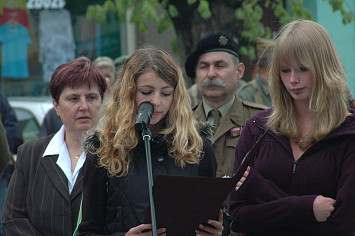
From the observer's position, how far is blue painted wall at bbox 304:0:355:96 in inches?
444

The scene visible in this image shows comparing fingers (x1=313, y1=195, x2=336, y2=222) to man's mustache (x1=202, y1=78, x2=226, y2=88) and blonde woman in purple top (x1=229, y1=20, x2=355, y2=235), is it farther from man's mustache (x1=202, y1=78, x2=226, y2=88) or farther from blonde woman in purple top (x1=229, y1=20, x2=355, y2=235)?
man's mustache (x1=202, y1=78, x2=226, y2=88)

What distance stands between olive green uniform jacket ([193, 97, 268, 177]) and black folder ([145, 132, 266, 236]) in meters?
1.72

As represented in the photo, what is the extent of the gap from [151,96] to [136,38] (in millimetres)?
9874

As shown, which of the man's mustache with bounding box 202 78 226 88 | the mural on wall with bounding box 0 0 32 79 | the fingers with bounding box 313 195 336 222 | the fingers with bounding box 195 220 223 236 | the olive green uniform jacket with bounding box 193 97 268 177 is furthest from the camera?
the mural on wall with bounding box 0 0 32 79

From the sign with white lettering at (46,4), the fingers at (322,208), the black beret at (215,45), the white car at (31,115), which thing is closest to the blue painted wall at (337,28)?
the sign with white lettering at (46,4)

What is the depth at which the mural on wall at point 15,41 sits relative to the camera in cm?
1291

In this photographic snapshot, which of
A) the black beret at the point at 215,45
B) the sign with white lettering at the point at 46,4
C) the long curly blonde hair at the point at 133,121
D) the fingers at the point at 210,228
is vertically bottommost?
the fingers at the point at 210,228

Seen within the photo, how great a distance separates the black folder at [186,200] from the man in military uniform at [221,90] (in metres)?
1.84

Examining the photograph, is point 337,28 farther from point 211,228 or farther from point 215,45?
point 211,228

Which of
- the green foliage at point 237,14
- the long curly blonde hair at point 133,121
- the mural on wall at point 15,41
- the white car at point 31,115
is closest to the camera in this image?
the long curly blonde hair at point 133,121

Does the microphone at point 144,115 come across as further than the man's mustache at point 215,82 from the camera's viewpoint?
No

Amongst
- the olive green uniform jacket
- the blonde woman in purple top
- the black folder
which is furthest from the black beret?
the black folder

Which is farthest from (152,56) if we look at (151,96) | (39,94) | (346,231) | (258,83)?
(39,94)

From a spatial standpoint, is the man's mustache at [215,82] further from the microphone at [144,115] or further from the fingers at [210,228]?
the fingers at [210,228]
